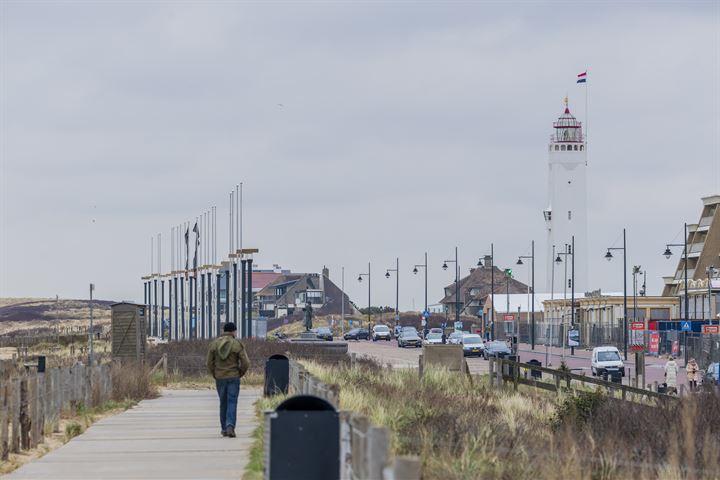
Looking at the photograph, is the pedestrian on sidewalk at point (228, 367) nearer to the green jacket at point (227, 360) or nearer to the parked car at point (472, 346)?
the green jacket at point (227, 360)

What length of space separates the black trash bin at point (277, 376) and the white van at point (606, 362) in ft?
82.4

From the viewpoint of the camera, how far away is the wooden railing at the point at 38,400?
19406 millimetres

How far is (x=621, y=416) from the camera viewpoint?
21.5 m

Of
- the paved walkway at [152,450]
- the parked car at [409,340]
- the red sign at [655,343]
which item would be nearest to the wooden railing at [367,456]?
the paved walkway at [152,450]

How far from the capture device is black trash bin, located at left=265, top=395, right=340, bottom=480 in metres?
12.0

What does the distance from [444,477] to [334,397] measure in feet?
5.12

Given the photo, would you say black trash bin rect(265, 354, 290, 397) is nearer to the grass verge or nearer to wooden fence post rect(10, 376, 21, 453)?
the grass verge

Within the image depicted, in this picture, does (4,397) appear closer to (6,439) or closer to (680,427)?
(6,439)

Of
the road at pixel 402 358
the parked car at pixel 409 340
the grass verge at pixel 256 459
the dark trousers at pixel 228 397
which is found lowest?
the road at pixel 402 358

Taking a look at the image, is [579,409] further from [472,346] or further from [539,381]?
[472,346]

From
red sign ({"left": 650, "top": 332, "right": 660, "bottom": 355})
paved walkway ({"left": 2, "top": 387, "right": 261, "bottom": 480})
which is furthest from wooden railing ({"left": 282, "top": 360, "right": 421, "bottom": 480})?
red sign ({"left": 650, "top": 332, "right": 660, "bottom": 355})

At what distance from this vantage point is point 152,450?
20.0 m

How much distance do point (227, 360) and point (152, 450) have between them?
7.14ft

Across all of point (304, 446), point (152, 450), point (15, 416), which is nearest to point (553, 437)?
point (152, 450)
